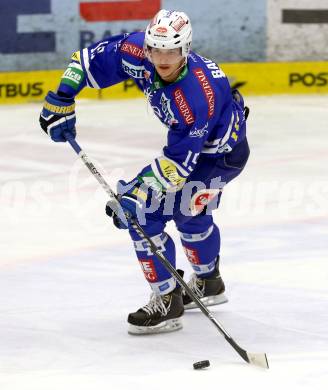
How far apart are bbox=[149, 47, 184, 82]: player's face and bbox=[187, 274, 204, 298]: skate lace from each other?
121cm

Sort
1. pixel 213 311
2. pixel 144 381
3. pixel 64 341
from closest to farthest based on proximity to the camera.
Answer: pixel 144 381, pixel 64 341, pixel 213 311

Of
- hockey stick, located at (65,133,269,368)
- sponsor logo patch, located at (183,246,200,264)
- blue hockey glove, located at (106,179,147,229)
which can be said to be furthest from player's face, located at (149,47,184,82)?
sponsor logo patch, located at (183,246,200,264)

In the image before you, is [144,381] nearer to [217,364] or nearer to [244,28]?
[217,364]

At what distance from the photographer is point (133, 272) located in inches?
238

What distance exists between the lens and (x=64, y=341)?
493cm

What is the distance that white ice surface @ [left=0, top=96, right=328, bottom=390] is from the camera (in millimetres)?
4535

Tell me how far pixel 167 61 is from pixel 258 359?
1282 mm

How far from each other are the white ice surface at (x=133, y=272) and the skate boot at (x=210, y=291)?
0.16 ft

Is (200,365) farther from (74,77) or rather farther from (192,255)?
(74,77)

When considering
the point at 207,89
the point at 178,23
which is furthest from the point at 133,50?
the point at 207,89

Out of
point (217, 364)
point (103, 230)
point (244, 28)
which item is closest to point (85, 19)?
point (244, 28)

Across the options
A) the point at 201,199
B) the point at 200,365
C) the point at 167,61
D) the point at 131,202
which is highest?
the point at 167,61

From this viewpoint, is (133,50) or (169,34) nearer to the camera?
(169,34)

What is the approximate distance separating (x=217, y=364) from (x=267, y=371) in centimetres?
23
